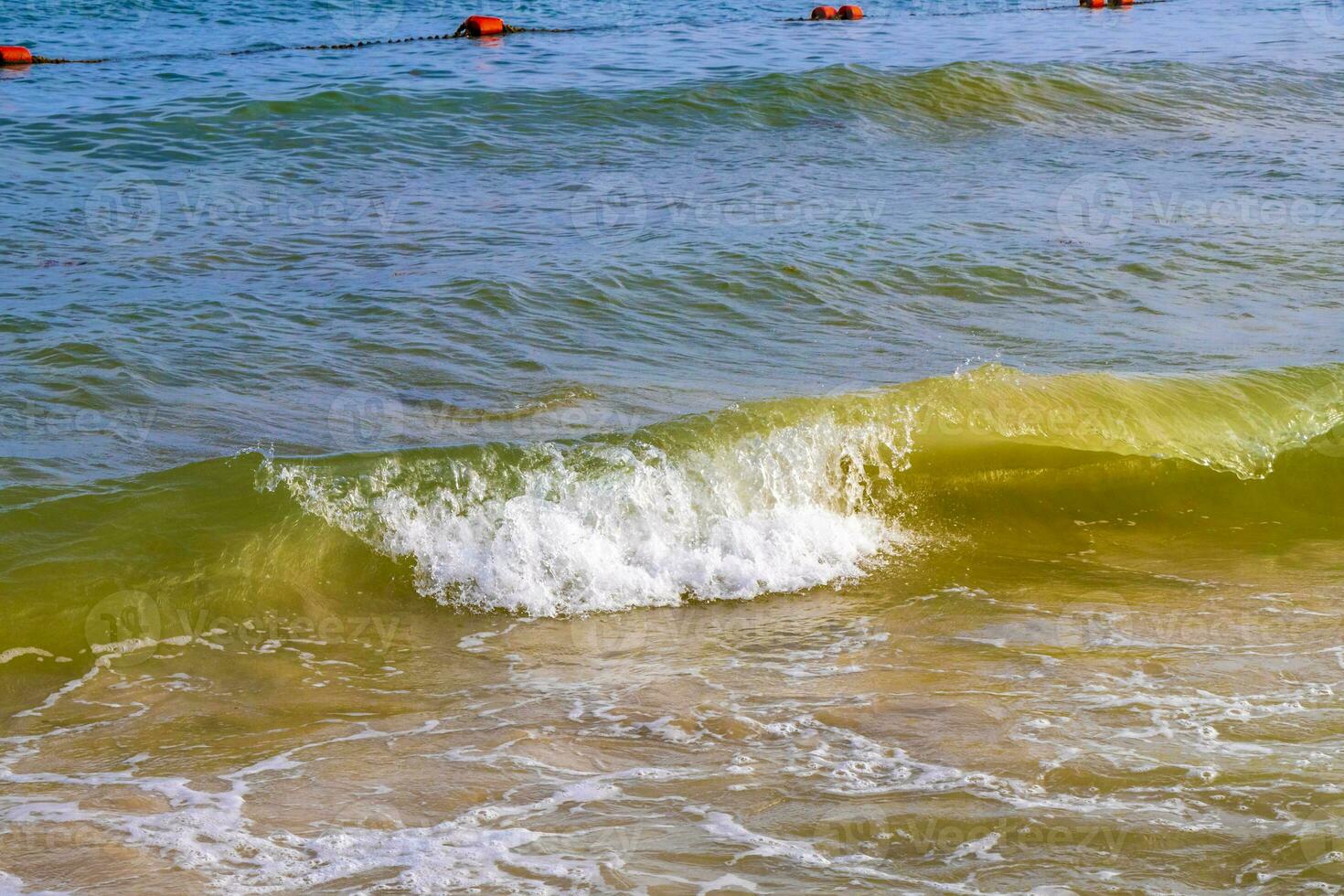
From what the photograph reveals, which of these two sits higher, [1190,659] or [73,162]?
[73,162]

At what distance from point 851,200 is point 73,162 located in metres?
6.80

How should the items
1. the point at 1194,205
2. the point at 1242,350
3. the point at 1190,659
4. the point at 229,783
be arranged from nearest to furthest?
the point at 229,783 < the point at 1190,659 < the point at 1242,350 < the point at 1194,205

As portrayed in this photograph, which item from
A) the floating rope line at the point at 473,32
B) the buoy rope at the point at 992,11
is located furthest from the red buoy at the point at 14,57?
the buoy rope at the point at 992,11

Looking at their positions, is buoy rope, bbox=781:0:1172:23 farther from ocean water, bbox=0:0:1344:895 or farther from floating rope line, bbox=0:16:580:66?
ocean water, bbox=0:0:1344:895

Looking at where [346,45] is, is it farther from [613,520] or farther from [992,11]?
[613,520]

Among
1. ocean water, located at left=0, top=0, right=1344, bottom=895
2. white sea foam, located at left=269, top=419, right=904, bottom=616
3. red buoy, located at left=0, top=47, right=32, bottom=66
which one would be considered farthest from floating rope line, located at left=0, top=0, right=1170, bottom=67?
white sea foam, located at left=269, top=419, right=904, bottom=616

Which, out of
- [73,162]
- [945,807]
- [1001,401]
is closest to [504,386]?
[1001,401]

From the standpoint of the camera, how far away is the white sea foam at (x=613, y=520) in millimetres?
5121

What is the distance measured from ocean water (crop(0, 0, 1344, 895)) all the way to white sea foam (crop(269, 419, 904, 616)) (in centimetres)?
2

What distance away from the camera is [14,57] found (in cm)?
1620

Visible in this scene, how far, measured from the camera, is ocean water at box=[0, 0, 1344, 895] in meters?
3.30

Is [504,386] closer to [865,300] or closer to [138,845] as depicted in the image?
[865,300]

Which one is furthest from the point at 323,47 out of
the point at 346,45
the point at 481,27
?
the point at 481,27

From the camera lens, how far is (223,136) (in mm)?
12422
